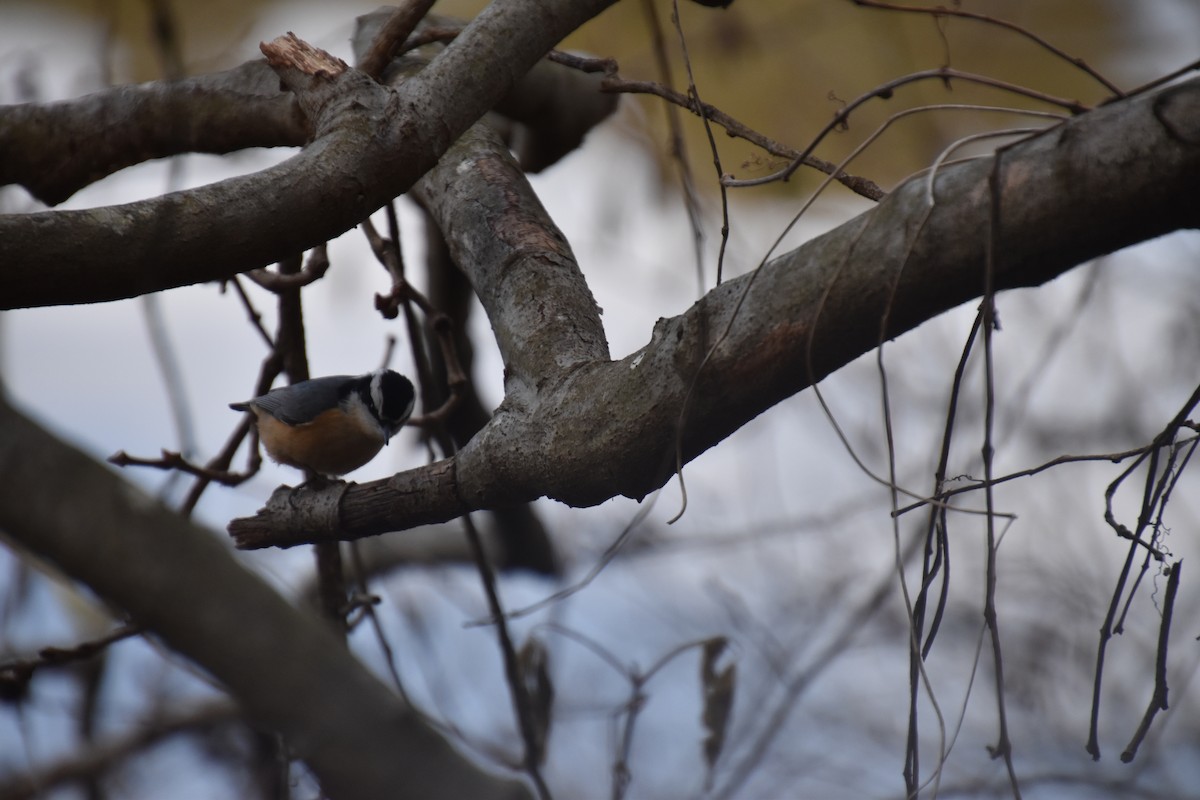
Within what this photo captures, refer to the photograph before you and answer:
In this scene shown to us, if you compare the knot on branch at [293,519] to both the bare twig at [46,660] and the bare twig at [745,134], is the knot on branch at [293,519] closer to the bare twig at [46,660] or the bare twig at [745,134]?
the bare twig at [46,660]

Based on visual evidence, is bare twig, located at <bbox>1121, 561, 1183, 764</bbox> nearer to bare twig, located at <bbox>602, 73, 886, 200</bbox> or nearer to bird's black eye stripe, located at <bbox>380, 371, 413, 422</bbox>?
bare twig, located at <bbox>602, 73, 886, 200</bbox>

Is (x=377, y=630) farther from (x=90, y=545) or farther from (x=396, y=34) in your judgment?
(x=396, y=34)

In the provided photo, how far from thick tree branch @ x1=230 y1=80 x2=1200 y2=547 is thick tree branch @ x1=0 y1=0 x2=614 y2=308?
1.20 feet

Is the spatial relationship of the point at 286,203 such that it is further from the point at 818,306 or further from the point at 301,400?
the point at 301,400

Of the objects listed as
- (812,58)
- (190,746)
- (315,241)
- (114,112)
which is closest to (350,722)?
(315,241)

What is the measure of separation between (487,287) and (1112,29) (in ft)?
9.88

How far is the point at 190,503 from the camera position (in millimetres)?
2262

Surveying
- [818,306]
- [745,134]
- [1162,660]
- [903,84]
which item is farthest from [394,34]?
[1162,660]

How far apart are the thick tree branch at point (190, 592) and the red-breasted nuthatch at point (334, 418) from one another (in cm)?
131

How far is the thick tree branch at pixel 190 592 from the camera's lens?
1.23 meters

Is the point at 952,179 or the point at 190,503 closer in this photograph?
the point at 952,179

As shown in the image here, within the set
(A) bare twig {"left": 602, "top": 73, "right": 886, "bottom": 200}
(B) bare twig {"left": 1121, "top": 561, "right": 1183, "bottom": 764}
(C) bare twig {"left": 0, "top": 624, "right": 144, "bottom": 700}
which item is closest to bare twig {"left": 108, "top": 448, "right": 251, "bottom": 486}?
(C) bare twig {"left": 0, "top": 624, "right": 144, "bottom": 700}

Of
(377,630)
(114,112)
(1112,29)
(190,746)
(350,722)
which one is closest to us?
(350,722)

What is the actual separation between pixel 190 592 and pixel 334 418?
1.52m
